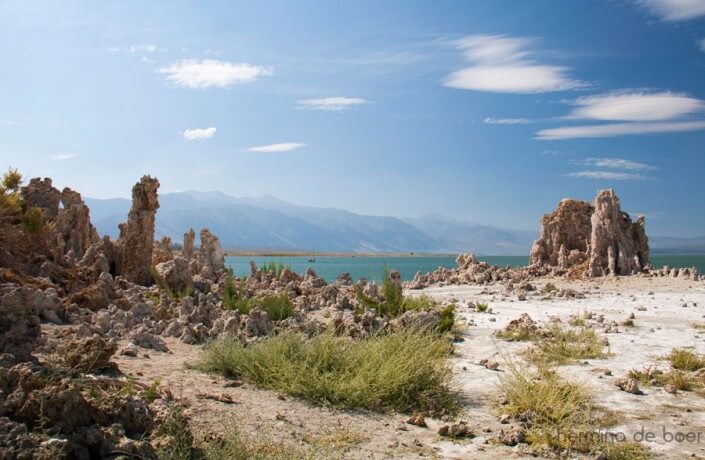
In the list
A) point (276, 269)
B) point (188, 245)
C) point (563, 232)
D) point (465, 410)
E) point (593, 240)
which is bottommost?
point (465, 410)

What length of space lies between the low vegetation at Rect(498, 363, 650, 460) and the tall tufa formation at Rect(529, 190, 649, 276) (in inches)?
748

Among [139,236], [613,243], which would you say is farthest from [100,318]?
[613,243]

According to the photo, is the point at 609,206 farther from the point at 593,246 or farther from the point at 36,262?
the point at 36,262

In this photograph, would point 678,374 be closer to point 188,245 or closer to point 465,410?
point 465,410

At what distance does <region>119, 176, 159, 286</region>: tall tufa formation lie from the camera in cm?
1830

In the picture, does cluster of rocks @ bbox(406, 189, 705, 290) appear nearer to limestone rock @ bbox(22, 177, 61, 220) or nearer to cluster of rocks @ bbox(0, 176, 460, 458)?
cluster of rocks @ bbox(0, 176, 460, 458)

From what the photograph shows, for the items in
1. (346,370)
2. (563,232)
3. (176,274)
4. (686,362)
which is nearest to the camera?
(346,370)

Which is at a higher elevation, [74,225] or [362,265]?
[74,225]

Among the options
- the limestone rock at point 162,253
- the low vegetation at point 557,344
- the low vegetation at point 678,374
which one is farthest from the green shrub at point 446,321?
the limestone rock at point 162,253

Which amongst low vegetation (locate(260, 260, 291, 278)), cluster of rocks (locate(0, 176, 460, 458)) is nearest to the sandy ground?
cluster of rocks (locate(0, 176, 460, 458))

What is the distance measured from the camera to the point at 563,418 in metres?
6.26

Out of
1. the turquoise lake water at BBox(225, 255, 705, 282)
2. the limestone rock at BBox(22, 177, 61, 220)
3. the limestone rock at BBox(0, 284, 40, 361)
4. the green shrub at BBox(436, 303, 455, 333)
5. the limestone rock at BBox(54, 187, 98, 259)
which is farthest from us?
the turquoise lake water at BBox(225, 255, 705, 282)

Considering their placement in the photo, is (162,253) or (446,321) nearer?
(446,321)

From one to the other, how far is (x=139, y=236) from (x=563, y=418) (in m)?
15.0
